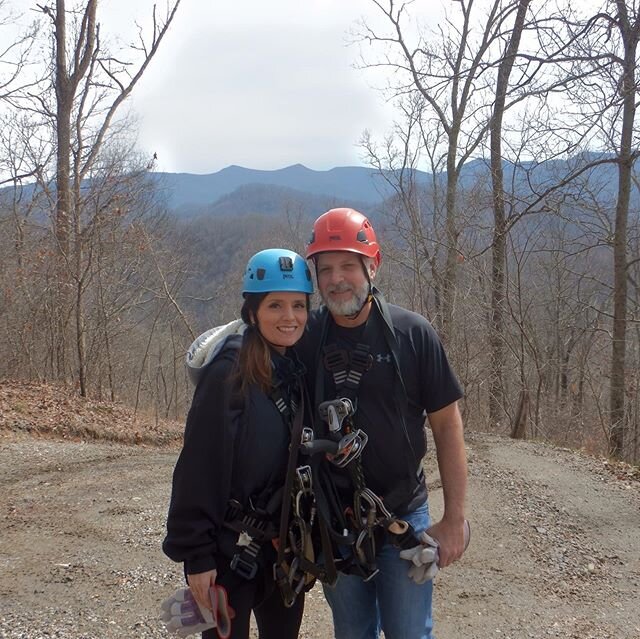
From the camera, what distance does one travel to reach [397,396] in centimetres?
216

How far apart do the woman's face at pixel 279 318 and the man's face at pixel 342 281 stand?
0.49ft

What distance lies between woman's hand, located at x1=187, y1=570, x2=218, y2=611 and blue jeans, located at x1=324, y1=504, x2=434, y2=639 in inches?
22.1

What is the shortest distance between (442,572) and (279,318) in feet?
10.5

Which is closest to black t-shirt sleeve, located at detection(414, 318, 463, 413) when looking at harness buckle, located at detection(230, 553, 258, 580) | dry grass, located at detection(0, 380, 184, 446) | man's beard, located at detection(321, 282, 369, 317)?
man's beard, located at detection(321, 282, 369, 317)

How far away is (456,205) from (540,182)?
488cm

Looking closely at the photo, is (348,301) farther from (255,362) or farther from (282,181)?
(282,181)

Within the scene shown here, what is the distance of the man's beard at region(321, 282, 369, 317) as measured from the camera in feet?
7.20

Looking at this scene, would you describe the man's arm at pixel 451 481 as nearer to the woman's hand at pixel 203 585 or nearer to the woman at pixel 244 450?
the woman at pixel 244 450

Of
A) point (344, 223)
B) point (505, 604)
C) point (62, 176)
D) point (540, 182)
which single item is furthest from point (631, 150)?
point (62, 176)

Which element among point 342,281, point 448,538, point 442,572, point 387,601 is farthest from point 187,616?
point 442,572

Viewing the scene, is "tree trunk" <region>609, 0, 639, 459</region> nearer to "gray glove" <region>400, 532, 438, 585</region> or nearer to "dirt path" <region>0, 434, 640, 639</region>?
"dirt path" <region>0, 434, 640, 639</region>

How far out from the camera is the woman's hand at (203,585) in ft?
6.48

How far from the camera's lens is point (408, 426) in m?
2.20

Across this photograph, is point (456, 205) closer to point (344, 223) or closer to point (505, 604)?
point (505, 604)
